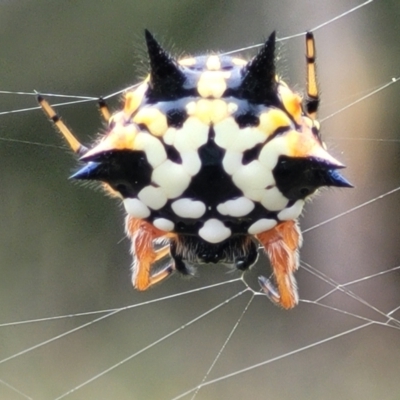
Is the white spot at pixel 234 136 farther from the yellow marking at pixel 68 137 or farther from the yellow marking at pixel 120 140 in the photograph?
the yellow marking at pixel 68 137

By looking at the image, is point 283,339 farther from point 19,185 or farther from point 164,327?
point 19,185

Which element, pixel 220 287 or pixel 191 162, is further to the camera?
pixel 220 287

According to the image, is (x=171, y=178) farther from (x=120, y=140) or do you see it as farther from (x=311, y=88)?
(x=311, y=88)

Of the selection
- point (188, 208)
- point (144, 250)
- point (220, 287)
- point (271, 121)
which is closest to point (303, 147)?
point (271, 121)

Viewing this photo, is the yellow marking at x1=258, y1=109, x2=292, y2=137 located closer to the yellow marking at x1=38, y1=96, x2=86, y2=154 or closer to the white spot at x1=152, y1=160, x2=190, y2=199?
the white spot at x1=152, y1=160, x2=190, y2=199

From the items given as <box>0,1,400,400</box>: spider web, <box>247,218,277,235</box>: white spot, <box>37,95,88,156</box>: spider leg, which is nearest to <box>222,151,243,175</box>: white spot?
<box>247,218,277,235</box>: white spot
